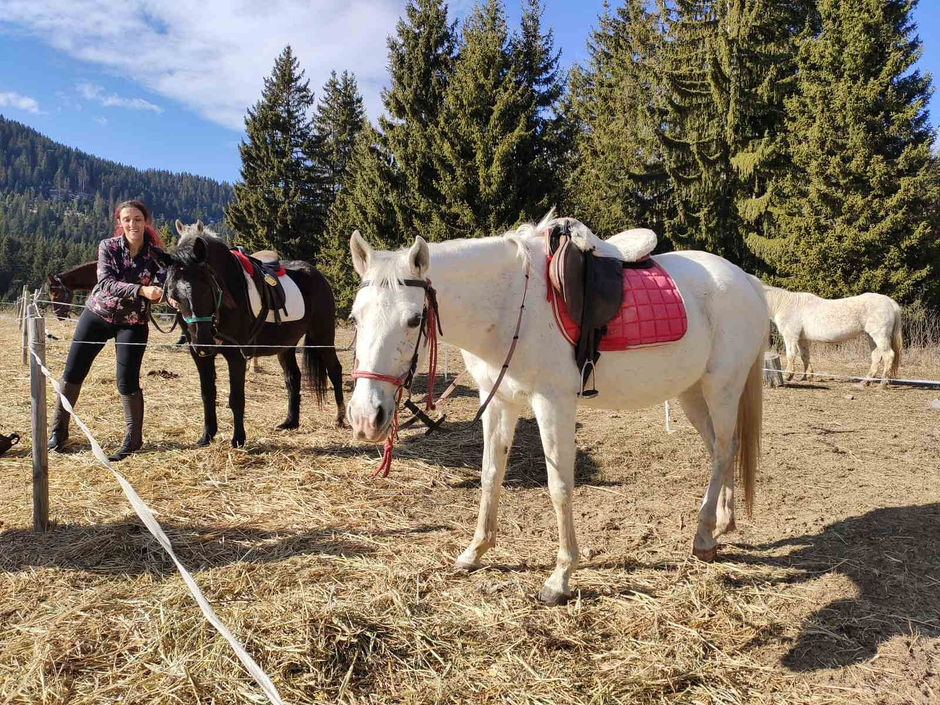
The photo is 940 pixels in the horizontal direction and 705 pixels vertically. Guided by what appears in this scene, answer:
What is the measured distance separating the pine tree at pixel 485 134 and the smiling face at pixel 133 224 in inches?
415

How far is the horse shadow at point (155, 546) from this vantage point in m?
2.77

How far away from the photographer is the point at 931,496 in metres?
3.93

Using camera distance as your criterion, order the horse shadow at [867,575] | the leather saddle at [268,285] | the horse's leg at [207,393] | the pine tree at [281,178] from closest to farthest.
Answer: the horse shadow at [867,575], the horse's leg at [207,393], the leather saddle at [268,285], the pine tree at [281,178]

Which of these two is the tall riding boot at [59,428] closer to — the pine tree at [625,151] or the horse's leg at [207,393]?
the horse's leg at [207,393]

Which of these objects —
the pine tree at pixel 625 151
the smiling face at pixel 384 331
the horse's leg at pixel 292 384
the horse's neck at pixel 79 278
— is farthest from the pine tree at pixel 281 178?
the smiling face at pixel 384 331

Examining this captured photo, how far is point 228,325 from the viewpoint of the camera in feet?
15.2

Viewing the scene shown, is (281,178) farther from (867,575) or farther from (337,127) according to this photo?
(867,575)

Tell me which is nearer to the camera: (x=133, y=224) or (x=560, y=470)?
(x=560, y=470)

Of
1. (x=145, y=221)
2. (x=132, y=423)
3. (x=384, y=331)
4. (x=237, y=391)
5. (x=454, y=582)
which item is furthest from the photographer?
(x=237, y=391)

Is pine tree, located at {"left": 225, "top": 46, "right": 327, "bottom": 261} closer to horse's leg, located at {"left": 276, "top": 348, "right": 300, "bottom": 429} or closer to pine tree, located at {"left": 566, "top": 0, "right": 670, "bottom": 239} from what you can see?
pine tree, located at {"left": 566, "top": 0, "right": 670, "bottom": 239}

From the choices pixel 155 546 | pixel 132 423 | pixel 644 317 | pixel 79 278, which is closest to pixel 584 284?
pixel 644 317

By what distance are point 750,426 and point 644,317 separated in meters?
1.28

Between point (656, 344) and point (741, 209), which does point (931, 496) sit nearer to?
point (656, 344)

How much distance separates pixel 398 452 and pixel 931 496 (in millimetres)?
4184
